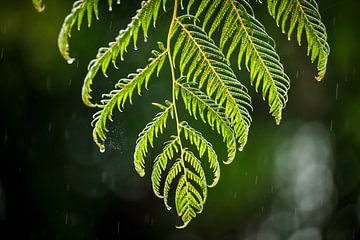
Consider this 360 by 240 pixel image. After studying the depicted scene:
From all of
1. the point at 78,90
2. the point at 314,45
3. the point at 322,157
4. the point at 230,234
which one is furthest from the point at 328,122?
the point at 314,45

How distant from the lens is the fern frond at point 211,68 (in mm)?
686

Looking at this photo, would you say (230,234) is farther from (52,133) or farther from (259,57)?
(259,57)

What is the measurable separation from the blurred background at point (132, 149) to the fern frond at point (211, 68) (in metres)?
1.85

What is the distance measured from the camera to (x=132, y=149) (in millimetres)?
2838

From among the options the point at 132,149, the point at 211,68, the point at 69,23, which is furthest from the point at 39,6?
the point at 132,149

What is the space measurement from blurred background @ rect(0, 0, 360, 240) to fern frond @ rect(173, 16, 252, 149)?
6.07 feet

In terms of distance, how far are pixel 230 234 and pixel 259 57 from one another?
2.49m

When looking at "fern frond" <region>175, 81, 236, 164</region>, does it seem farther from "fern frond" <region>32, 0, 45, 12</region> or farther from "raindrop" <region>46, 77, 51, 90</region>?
"raindrop" <region>46, 77, 51, 90</region>

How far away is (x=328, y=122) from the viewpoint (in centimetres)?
289

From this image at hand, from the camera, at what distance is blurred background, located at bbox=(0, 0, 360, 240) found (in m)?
2.66

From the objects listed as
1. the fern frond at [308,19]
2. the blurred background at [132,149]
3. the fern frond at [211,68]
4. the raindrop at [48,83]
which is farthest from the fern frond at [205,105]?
the raindrop at [48,83]

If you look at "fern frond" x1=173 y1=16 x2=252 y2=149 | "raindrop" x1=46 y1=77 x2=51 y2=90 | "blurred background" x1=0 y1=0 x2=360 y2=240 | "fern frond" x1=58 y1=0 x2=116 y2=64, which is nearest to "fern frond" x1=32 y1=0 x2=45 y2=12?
"fern frond" x1=58 y1=0 x2=116 y2=64

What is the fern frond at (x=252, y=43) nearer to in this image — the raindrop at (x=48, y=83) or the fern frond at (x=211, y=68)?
the fern frond at (x=211, y=68)

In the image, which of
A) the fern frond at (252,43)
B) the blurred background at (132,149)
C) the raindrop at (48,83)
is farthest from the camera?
the raindrop at (48,83)
